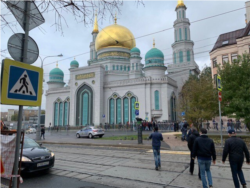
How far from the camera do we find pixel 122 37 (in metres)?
48.2

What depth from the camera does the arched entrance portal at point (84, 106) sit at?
138ft

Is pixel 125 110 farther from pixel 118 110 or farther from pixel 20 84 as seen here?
pixel 20 84

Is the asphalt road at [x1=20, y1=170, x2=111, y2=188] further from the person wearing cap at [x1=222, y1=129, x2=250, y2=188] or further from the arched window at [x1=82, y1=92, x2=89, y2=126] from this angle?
the arched window at [x1=82, y1=92, x2=89, y2=126]

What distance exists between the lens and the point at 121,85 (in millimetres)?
40031

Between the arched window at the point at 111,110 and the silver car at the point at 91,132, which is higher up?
the arched window at the point at 111,110

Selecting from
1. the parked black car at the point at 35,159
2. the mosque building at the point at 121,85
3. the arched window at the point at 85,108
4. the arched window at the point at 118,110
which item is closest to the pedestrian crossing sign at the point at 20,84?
the parked black car at the point at 35,159

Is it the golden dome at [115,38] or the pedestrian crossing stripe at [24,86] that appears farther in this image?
the golden dome at [115,38]

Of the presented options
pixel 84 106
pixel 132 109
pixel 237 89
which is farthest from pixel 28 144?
pixel 84 106

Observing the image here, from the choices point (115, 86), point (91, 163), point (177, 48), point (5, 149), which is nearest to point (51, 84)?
point (115, 86)

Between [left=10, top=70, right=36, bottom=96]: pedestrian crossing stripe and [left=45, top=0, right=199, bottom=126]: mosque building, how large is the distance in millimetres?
33347

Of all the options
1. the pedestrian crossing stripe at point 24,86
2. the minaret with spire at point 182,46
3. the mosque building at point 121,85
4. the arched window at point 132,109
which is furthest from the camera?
the minaret with spire at point 182,46

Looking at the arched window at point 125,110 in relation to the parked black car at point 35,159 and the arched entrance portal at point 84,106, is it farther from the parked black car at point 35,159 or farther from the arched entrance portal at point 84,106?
the parked black car at point 35,159

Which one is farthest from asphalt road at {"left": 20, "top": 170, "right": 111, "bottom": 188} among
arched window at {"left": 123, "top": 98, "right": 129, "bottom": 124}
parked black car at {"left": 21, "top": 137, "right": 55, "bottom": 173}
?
arched window at {"left": 123, "top": 98, "right": 129, "bottom": 124}

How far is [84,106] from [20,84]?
40.5 metres
